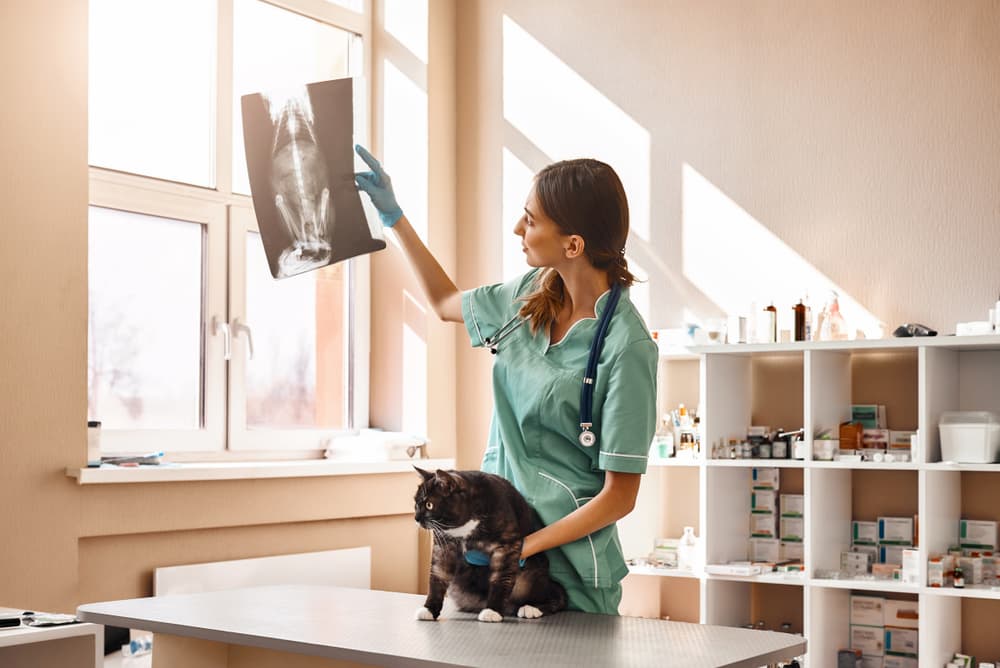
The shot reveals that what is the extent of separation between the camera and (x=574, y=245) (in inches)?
70.7

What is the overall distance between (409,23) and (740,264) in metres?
1.70

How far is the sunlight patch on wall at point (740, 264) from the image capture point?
3844 mm

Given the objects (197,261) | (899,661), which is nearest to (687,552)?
(899,661)

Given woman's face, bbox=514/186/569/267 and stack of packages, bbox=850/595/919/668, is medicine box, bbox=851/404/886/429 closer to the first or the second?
stack of packages, bbox=850/595/919/668

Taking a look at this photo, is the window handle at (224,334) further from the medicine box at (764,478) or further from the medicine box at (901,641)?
the medicine box at (901,641)

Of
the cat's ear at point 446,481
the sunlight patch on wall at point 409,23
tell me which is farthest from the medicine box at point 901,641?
the sunlight patch on wall at point 409,23

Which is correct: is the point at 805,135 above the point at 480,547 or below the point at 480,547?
above

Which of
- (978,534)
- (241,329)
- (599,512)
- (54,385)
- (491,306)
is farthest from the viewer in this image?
(241,329)

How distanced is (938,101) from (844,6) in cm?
49

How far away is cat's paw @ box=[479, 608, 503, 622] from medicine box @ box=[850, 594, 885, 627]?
7.94 feet

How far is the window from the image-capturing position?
12.1 ft

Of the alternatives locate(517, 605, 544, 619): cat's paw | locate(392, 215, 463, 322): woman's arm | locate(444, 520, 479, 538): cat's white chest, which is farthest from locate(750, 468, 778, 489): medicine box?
locate(444, 520, 479, 538): cat's white chest

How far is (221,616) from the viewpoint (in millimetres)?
1735

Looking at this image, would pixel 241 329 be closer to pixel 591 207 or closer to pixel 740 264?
pixel 740 264
